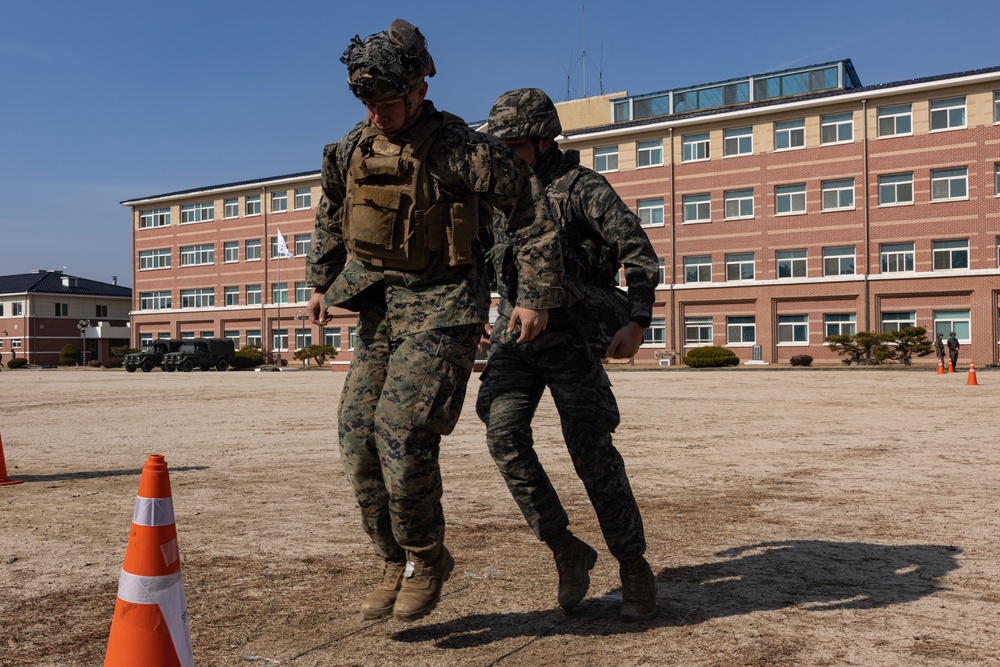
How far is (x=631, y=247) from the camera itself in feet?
11.5

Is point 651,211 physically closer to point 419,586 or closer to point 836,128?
→ point 836,128

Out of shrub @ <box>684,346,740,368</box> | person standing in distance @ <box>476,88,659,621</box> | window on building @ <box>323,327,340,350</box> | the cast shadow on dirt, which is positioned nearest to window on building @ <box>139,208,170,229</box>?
window on building @ <box>323,327,340,350</box>

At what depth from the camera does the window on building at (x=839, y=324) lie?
138 feet

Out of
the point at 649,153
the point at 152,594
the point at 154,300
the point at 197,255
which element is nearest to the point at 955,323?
Answer: the point at 649,153

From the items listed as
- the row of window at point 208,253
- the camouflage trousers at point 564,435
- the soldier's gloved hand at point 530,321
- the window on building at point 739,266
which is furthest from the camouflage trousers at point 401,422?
the row of window at point 208,253

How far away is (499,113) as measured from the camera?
3.68 metres

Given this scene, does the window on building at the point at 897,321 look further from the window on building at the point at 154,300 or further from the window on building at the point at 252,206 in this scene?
the window on building at the point at 154,300

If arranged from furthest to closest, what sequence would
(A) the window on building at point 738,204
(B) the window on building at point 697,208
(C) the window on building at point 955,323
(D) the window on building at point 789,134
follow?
(B) the window on building at point 697,208 < (A) the window on building at point 738,204 < (D) the window on building at point 789,134 < (C) the window on building at point 955,323

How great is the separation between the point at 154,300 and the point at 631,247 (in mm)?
70982

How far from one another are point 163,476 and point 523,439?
1388 mm

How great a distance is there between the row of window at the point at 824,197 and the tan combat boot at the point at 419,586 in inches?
1677

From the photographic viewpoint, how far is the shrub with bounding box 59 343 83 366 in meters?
72.3

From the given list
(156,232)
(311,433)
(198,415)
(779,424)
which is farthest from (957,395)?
(156,232)

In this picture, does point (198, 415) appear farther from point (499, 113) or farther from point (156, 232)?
point (156, 232)
